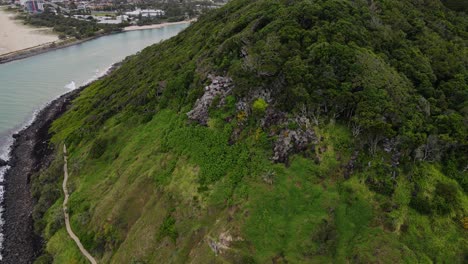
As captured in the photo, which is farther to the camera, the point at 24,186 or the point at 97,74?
the point at 97,74

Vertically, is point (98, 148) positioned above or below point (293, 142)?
below

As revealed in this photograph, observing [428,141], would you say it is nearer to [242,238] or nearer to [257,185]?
[257,185]

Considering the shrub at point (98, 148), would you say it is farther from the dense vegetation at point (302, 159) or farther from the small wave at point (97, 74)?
the small wave at point (97, 74)

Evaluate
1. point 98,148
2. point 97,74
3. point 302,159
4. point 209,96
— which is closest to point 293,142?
point 302,159

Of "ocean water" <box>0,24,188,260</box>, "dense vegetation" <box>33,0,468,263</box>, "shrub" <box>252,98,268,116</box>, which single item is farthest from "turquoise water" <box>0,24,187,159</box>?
"shrub" <box>252,98,268,116</box>

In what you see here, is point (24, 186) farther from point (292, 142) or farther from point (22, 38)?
point (22, 38)

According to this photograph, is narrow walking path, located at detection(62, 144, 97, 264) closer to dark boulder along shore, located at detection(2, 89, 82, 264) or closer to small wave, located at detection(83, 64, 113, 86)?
dark boulder along shore, located at detection(2, 89, 82, 264)
